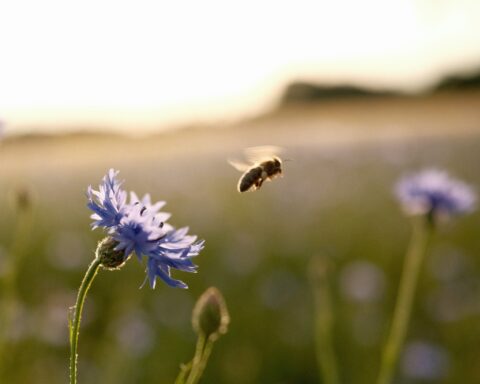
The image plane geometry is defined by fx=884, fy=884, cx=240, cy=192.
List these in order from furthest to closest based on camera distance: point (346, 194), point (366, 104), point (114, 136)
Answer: point (366, 104)
point (114, 136)
point (346, 194)

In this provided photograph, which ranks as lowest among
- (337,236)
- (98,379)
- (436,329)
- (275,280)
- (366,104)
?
(98,379)

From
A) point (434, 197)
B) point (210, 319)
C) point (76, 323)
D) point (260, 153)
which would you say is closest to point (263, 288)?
point (434, 197)

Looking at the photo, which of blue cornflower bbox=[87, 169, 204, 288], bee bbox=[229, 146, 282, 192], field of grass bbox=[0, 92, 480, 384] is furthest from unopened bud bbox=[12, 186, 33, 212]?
blue cornflower bbox=[87, 169, 204, 288]

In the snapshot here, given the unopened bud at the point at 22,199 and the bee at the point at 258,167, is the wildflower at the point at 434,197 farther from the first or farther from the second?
the unopened bud at the point at 22,199

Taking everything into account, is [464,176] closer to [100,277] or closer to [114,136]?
[100,277]

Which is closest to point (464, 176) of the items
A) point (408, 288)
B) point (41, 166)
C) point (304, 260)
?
point (304, 260)

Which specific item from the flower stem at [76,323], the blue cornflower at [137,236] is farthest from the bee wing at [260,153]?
the flower stem at [76,323]

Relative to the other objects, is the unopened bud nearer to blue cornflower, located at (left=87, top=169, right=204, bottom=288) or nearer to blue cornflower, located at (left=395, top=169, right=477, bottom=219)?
blue cornflower, located at (left=87, top=169, right=204, bottom=288)
